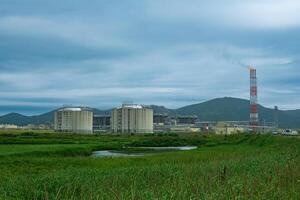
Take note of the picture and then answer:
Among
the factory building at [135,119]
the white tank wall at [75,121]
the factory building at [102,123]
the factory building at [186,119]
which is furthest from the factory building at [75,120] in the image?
the factory building at [186,119]

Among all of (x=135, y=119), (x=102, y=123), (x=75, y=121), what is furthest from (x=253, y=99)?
(x=102, y=123)

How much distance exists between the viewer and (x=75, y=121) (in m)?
150

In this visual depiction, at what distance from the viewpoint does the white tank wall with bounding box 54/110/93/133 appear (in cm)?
14912

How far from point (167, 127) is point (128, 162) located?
13650cm

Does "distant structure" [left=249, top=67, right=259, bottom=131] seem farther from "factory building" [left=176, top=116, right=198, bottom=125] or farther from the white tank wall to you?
"factory building" [left=176, top=116, right=198, bottom=125]

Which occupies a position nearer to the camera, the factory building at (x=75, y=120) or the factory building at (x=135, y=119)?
the factory building at (x=135, y=119)

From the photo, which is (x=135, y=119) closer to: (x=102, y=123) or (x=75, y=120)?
(x=75, y=120)

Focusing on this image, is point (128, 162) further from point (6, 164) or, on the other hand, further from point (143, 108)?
point (143, 108)

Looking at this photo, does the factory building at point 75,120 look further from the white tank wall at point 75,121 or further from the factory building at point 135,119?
the factory building at point 135,119

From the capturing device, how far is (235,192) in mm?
8703

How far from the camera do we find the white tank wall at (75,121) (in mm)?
149125

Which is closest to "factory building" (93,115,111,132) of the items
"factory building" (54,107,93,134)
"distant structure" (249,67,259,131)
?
"factory building" (54,107,93,134)

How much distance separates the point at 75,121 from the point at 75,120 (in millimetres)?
326

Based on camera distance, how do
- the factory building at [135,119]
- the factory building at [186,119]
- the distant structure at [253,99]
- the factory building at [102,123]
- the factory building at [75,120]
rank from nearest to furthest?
the distant structure at [253,99]
the factory building at [135,119]
the factory building at [75,120]
the factory building at [102,123]
the factory building at [186,119]
